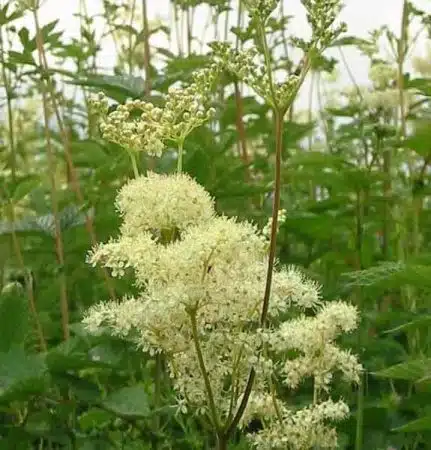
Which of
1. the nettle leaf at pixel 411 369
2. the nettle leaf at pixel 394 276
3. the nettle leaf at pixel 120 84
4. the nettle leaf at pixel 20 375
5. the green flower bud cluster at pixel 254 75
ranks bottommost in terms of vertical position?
the nettle leaf at pixel 20 375

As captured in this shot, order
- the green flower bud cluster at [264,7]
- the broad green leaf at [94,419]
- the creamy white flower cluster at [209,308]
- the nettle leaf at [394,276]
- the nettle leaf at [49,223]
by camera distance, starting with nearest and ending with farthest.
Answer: the creamy white flower cluster at [209,308], the green flower bud cluster at [264,7], the nettle leaf at [394,276], the broad green leaf at [94,419], the nettle leaf at [49,223]

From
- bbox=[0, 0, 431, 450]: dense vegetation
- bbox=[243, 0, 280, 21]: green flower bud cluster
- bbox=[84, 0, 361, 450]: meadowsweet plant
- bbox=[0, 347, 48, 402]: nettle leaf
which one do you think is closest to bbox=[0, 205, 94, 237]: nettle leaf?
bbox=[0, 0, 431, 450]: dense vegetation

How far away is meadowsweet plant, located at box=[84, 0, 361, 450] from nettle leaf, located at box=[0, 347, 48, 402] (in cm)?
21

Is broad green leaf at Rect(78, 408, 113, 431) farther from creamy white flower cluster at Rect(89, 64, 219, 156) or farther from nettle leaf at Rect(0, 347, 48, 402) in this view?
creamy white flower cluster at Rect(89, 64, 219, 156)

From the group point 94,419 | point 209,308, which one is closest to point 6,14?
point 94,419

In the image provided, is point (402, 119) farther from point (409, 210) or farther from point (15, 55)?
point (15, 55)

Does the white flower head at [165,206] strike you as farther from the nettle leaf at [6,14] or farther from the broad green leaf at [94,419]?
the nettle leaf at [6,14]

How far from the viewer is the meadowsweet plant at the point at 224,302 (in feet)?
6.38

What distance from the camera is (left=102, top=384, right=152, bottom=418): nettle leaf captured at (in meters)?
2.30

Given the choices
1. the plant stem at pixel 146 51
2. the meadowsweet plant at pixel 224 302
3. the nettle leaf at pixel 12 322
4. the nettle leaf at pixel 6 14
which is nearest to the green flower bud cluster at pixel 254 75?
the meadowsweet plant at pixel 224 302

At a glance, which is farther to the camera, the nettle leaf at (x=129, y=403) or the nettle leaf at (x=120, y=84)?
the nettle leaf at (x=120, y=84)

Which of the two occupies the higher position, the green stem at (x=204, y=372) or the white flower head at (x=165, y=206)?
the white flower head at (x=165, y=206)

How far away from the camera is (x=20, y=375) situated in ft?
7.36

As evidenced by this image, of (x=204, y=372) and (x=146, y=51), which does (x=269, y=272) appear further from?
(x=146, y=51)
